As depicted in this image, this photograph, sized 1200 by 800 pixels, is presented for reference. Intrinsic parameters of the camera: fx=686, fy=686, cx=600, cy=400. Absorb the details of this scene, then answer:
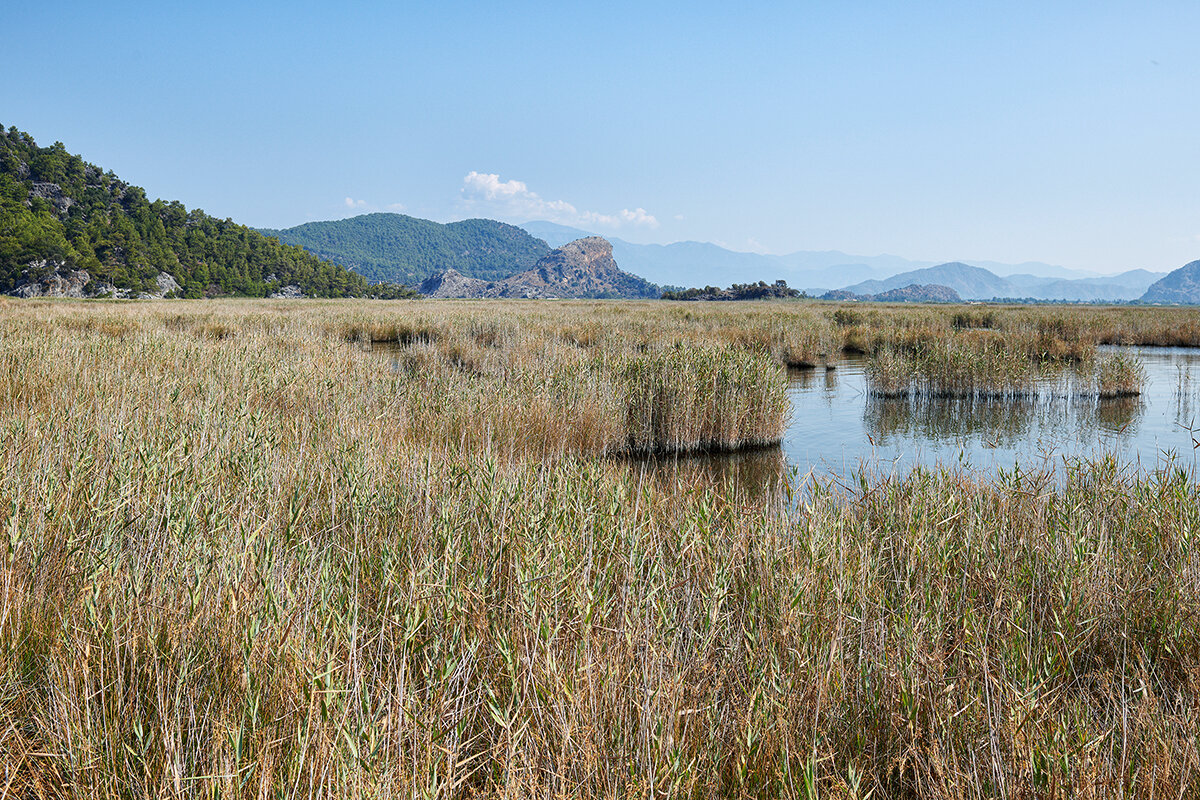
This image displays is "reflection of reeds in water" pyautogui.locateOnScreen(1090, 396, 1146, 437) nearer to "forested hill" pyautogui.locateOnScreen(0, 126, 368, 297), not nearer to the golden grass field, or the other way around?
Result: the golden grass field

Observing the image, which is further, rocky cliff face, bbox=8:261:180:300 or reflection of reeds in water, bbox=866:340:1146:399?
rocky cliff face, bbox=8:261:180:300

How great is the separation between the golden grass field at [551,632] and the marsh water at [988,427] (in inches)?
132

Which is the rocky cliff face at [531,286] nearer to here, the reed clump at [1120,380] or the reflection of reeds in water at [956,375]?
the reflection of reeds in water at [956,375]

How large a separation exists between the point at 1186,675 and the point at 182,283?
97862mm

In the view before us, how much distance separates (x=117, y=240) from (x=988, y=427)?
311 ft

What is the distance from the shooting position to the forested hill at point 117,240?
71375mm

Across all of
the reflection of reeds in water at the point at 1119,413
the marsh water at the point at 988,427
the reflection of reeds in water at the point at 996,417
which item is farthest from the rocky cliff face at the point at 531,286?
the reflection of reeds in water at the point at 1119,413

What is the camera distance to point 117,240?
79625mm

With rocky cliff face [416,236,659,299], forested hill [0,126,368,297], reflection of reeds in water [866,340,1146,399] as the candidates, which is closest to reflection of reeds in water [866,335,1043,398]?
reflection of reeds in water [866,340,1146,399]

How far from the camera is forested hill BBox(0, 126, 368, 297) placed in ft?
234

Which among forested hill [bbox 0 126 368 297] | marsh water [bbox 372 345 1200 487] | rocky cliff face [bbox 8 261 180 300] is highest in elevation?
forested hill [bbox 0 126 368 297]

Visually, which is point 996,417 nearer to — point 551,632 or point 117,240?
point 551,632

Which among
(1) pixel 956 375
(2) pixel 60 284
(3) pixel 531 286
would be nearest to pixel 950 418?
(1) pixel 956 375

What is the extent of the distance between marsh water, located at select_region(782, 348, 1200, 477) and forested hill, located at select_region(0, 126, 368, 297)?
81.9m
